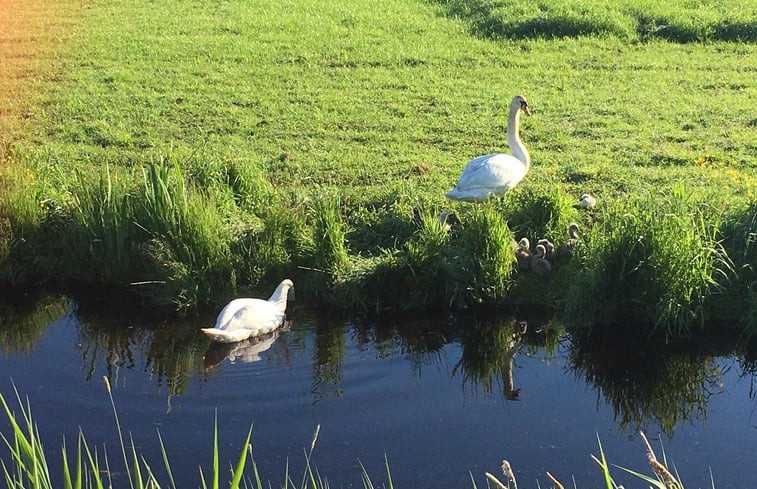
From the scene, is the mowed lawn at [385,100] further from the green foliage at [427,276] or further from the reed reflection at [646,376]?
the reed reflection at [646,376]

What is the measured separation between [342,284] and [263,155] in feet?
13.2

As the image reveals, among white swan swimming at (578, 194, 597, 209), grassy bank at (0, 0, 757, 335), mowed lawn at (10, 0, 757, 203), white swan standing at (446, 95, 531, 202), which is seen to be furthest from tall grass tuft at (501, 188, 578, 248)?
mowed lawn at (10, 0, 757, 203)

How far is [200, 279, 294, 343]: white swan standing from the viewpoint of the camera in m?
9.27

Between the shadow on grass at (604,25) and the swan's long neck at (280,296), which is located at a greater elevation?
the shadow on grass at (604,25)

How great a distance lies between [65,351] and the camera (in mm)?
9578

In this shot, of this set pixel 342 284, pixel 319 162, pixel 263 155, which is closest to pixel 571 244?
pixel 342 284

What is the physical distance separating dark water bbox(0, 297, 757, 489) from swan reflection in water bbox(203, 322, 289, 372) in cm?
3

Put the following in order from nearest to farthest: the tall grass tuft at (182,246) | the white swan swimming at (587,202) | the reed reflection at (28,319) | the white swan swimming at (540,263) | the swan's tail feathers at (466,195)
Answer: the reed reflection at (28,319) → the white swan swimming at (540,263) → the tall grass tuft at (182,246) → the swan's tail feathers at (466,195) → the white swan swimming at (587,202)

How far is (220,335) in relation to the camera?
9.20 metres

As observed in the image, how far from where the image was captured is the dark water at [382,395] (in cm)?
767

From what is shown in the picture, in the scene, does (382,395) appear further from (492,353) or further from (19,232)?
(19,232)

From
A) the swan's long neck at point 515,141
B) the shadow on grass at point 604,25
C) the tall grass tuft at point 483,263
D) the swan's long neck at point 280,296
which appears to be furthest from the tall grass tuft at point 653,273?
the shadow on grass at point 604,25

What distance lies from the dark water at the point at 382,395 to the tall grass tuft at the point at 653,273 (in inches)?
12.3

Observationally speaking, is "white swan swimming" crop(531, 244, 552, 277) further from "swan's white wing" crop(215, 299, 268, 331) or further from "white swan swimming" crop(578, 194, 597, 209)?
"swan's white wing" crop(215, 299, 268, 331)
